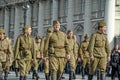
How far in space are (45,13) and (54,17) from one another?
2.93 m

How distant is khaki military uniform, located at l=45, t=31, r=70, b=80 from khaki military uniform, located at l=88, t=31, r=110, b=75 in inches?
68.3

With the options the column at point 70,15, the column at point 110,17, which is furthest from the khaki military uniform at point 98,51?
the column at point 70,15

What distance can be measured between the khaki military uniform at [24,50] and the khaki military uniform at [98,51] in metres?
2.12

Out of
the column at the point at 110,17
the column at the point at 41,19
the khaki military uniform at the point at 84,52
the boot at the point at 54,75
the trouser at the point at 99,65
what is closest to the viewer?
the boot at the point at 54,75

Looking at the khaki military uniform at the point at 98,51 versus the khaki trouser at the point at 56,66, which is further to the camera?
the khaki military uniform at the point at 98,51

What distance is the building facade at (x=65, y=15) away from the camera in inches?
1582

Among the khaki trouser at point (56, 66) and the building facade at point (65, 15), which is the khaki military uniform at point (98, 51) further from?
the building facade at point (65, 15)

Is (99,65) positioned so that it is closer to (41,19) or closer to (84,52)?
(84,52)

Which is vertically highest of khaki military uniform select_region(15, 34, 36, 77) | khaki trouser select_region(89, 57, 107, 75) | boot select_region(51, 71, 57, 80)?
khaki military uniform select_region(15, 34, 36, 77)

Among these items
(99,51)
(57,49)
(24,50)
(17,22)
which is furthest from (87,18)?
(57,49)

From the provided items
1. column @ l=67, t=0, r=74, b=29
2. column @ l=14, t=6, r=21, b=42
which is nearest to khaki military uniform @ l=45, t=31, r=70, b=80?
column @ l=67, t=0, r=74, b=29

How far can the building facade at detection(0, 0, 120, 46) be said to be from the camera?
40188mm

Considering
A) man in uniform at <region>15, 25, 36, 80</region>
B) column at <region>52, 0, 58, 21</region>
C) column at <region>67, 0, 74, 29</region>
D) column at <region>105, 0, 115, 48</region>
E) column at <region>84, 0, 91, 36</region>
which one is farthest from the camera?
column at <region>52, 0, 58, 21</region>

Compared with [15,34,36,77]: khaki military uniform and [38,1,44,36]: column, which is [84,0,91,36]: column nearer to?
[38,1,44,36]: column
